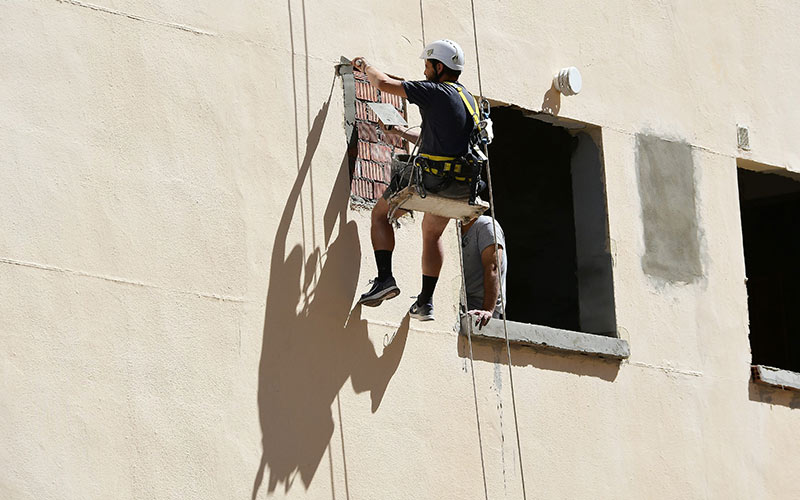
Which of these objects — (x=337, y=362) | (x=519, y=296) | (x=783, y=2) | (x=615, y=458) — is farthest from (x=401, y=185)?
(x=783, y=2)

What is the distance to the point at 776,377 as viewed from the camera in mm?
11102

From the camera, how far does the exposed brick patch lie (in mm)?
9445

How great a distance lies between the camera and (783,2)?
39.9 feet

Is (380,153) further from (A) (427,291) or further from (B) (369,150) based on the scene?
(A) (427,291)

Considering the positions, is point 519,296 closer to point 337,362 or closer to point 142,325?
point 337,362

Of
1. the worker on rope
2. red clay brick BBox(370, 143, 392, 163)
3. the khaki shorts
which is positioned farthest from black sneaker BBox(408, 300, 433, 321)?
red clay brick BBox(370, 143, 392, 163)

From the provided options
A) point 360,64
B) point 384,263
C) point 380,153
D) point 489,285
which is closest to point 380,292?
point 384,263

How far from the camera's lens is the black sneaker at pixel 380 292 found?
8.94 meters

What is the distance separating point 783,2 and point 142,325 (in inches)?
250

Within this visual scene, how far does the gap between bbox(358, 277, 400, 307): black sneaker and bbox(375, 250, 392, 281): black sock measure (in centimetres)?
3

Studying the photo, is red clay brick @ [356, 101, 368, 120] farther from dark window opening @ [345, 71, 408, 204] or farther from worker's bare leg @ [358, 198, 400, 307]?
worker's bare leg @ [358, 198, 400, 307]

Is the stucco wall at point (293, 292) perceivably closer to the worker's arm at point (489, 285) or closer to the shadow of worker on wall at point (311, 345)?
the shadow of worker on wall at point (311, 345)

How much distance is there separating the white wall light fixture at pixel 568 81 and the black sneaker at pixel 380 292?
2.24 metres

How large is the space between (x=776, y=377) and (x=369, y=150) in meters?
3.63
